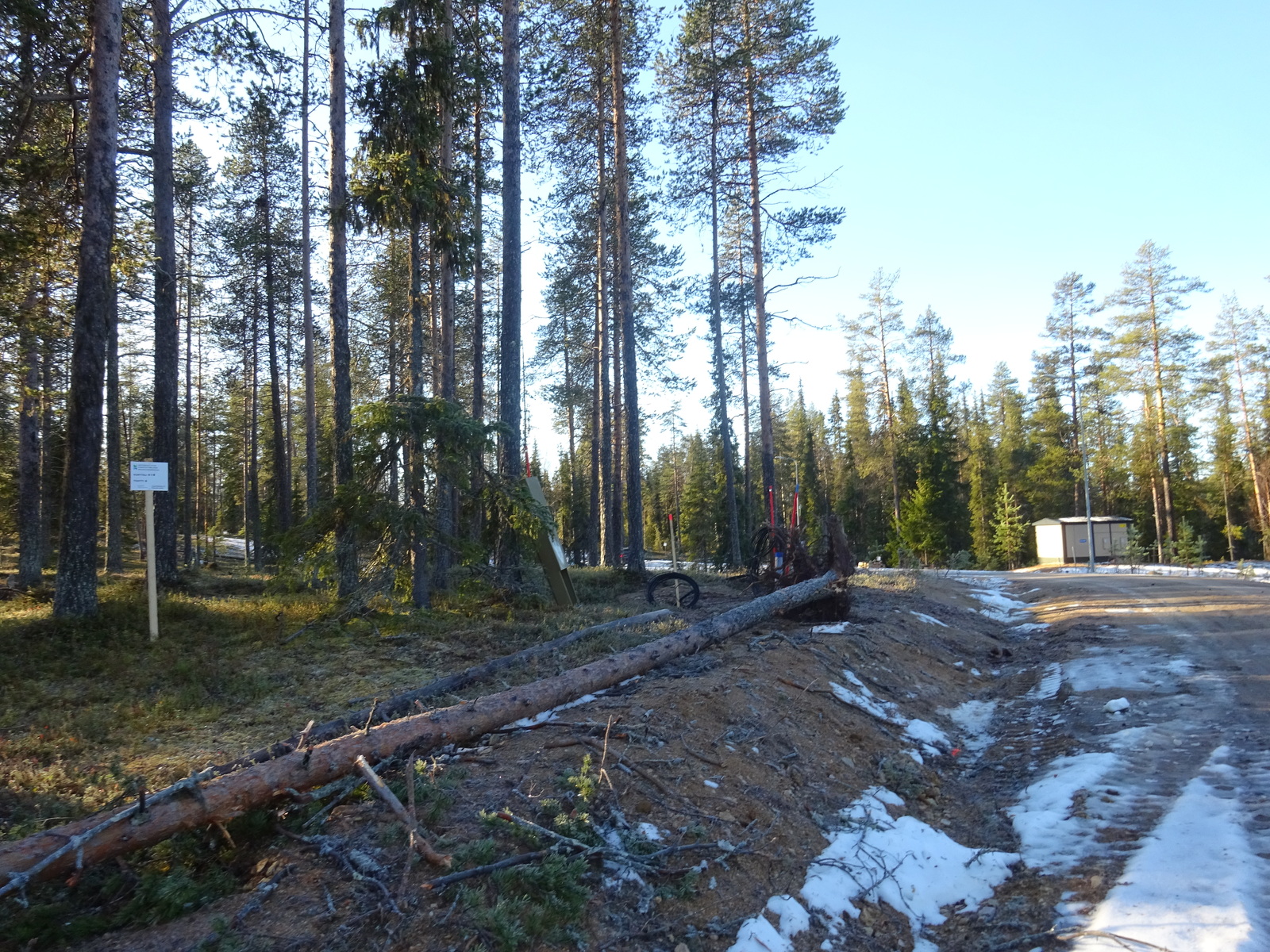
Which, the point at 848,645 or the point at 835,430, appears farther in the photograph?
the point at 835,430

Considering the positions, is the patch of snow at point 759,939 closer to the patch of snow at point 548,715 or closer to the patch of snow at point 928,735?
the patch of snow at point 548,715

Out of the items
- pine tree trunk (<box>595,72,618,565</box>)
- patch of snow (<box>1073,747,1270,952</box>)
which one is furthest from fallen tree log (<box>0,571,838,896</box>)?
pine tree trunk (<box>595,72,618,565</box>)

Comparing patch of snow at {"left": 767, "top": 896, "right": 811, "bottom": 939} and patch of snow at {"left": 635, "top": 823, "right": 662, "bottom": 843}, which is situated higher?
patch of snow at {"left": 635, "top": 823, "right": 662, "bottom": 843}

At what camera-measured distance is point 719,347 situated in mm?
25453

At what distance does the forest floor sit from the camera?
3.47 metres

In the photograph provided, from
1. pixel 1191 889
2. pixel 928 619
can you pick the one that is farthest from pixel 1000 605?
pixel 1191 889

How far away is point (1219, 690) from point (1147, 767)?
2746mm

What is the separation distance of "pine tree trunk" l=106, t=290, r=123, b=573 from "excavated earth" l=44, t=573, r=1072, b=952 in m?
14.5

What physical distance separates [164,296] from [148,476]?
564 centimetres

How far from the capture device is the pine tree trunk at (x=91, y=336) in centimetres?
968

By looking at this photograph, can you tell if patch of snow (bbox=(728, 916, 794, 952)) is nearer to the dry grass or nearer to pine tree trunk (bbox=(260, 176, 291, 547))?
the dry grass

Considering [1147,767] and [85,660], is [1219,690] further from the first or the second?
[85,660]

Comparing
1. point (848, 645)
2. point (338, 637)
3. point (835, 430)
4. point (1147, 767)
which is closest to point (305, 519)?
point (338, 637)

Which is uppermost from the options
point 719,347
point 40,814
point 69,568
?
point 719,347
